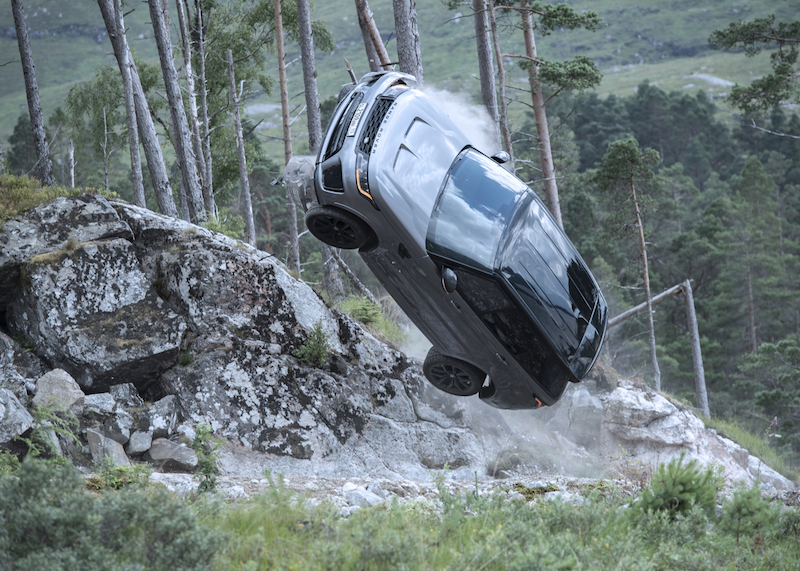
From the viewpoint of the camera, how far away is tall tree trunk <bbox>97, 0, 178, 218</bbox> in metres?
10.7

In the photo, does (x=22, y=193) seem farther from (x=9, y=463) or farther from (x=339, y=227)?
(x=339, y=227)

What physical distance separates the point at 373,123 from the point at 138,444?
3861 millimetres

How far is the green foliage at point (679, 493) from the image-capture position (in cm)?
396

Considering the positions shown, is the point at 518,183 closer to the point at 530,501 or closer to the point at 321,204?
the point at 321,204

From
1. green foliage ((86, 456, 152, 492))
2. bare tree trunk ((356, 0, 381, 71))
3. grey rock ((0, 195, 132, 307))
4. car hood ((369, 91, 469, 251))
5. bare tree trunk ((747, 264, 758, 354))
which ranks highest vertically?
bare tree trunk ((356, 0, 381, 71))

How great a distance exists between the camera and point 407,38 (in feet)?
30.4

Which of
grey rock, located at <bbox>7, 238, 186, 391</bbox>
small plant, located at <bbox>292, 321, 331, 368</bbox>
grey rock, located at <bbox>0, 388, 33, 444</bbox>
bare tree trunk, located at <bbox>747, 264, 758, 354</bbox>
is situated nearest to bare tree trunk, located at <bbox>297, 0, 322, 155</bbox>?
small plant, located at <bbox>292, 321, 331, 368</bbox>

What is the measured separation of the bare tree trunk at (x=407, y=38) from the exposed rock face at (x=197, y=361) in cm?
409

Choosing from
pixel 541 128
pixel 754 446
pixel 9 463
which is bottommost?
pixel 754 446

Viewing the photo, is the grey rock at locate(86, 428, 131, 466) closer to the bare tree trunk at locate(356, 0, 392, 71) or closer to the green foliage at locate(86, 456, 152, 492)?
the green foliage at locate(86, 456, 152, 492)

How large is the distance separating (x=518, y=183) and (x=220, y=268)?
3691 millimetres

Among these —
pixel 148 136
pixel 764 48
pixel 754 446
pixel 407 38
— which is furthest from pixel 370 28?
pixel 754 446

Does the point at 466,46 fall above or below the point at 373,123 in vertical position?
above

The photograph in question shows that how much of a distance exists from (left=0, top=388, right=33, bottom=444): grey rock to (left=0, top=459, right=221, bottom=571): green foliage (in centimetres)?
215
